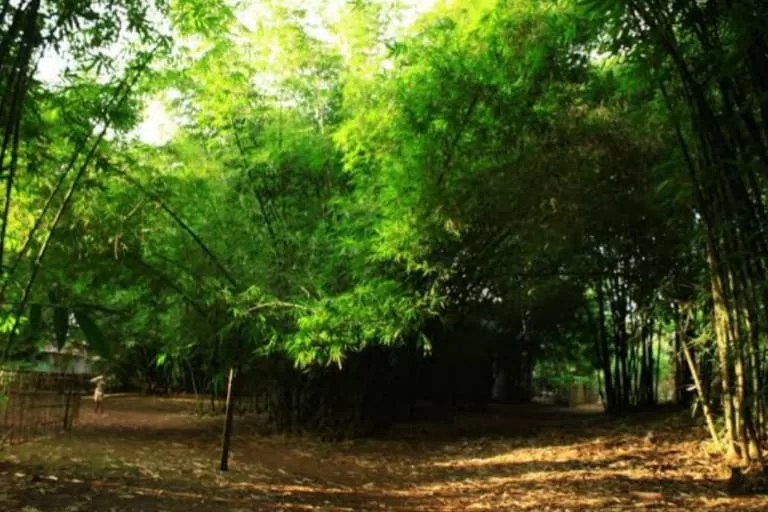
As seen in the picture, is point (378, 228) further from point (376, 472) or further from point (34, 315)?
point (34, 315)

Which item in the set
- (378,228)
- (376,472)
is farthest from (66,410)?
(378,228)

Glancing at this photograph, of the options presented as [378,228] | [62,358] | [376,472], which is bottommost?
[376,472]

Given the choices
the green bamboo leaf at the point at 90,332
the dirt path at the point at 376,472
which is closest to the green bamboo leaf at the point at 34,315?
the green bamboo leaf at the point at 90,332

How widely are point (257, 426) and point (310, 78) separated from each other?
4.47 meters

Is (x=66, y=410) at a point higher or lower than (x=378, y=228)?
lower

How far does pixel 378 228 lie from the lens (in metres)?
5.83

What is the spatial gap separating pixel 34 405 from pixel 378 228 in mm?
3782

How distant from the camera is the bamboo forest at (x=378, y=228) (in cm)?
356

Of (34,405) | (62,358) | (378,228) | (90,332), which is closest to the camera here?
(90,332)

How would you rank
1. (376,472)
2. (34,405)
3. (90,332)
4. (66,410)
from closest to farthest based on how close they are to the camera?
(90,332) → (376,472) → (34,405) → (66,410)

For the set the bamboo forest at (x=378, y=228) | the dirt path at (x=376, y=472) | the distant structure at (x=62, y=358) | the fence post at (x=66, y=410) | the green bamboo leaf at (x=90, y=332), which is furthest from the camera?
the fence post at (x=66, y=410)

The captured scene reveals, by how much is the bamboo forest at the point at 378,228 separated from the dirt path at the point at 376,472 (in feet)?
0.14

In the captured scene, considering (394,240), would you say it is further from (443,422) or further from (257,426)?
(443,422)

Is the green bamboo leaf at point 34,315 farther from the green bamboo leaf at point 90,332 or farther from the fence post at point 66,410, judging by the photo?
the fence post at point 66,410
